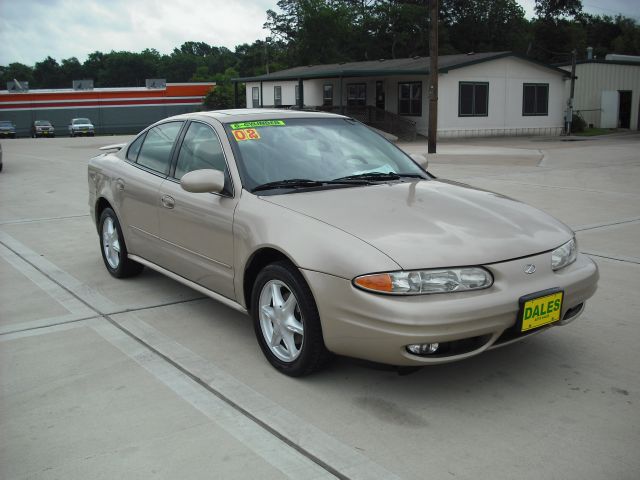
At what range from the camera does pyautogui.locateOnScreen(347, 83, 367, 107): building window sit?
36719 millimetres

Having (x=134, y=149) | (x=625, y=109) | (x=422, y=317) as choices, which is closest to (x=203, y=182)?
(x=422, y=317)

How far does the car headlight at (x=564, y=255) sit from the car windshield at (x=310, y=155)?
4.06ft

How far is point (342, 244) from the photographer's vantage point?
3.46 m

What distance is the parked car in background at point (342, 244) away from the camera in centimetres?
331

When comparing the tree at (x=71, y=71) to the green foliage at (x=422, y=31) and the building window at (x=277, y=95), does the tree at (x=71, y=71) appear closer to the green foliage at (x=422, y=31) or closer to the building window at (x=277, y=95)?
the green foliage at (x=422, y=31)

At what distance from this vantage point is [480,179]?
13.7m

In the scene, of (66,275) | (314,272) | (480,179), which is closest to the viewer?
(314,272)

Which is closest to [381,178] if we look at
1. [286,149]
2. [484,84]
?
[286,149]

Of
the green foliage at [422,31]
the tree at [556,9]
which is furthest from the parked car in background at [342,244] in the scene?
the tree at [556,9]

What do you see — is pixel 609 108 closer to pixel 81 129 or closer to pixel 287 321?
pixel 81 129

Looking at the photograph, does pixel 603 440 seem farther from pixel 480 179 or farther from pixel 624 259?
pixel 480 179

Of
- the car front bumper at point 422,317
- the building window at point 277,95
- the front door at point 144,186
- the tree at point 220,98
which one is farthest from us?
the tree at point 220,98

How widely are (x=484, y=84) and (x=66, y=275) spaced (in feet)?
98.6

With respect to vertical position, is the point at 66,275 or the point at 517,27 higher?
the point at 517,27
